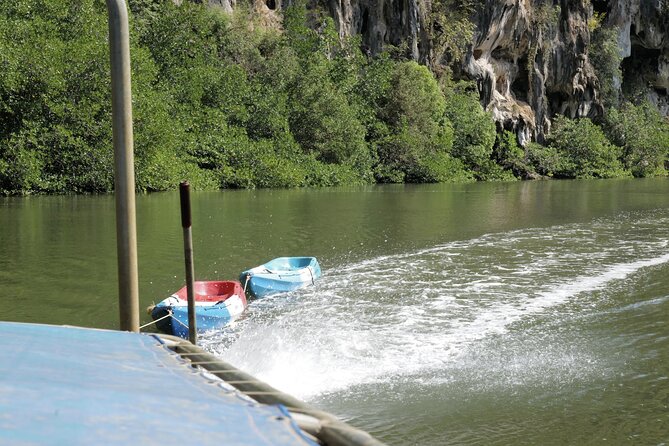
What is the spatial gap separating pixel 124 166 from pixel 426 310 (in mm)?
6165

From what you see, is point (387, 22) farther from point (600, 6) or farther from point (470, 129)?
point (600, 6)

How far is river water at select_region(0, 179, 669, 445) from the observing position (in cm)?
679

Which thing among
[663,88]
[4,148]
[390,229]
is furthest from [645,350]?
[663,88]

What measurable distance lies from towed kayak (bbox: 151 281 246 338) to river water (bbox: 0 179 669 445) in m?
0.28

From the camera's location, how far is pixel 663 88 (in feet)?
286

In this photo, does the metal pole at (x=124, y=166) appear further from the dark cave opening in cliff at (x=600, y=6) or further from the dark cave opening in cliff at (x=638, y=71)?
the dark cave opening in cliff at (x=638, y=71)

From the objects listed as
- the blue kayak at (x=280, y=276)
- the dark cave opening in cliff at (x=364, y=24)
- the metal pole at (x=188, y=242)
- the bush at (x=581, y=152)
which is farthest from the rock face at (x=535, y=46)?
the metal pole at (x=188, y=242)

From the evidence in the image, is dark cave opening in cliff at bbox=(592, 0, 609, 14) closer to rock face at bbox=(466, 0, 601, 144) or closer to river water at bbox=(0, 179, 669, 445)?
rock face at bbox=(466, 0, 601, 144)

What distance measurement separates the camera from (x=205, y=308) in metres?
9.91

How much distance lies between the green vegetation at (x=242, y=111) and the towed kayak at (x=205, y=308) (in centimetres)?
2129

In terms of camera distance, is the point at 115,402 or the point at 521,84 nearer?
the point at 115,402

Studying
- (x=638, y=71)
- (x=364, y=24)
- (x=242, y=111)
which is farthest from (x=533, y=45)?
(x=242, y=111)

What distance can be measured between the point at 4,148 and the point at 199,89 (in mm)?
13754

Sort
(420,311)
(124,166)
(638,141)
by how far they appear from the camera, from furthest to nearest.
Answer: (638,141)
(420,311)
(124,166)
